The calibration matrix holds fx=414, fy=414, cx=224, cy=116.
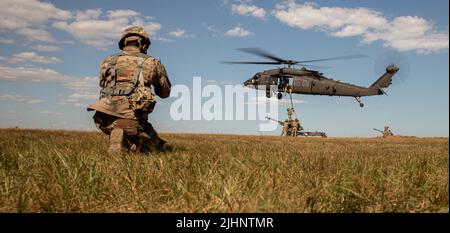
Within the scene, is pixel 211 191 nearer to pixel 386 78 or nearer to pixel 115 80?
pixel 115 80

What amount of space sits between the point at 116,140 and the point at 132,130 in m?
0.34

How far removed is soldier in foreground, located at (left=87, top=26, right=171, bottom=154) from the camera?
6270 millimetres

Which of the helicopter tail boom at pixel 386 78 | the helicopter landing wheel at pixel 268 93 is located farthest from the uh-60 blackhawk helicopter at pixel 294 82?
Result: the helicopter tail boom at pixel 386 78

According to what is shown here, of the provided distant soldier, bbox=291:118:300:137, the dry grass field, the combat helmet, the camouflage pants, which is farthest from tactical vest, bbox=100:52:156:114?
distant soldier, bbox=291:118:300:137

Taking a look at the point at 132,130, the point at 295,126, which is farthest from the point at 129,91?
the point at 295,126

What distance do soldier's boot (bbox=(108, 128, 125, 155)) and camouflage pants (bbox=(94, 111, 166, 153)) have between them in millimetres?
34

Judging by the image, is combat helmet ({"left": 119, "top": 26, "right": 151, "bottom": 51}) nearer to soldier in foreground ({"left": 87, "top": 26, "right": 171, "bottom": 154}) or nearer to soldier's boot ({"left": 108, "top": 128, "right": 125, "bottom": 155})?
soldier in foreground ({"left": 87, "top": 26, "right": 171, "bottom": 154})

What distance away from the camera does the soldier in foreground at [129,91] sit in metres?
6.27

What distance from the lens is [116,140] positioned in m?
6.05

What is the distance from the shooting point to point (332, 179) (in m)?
3.11
